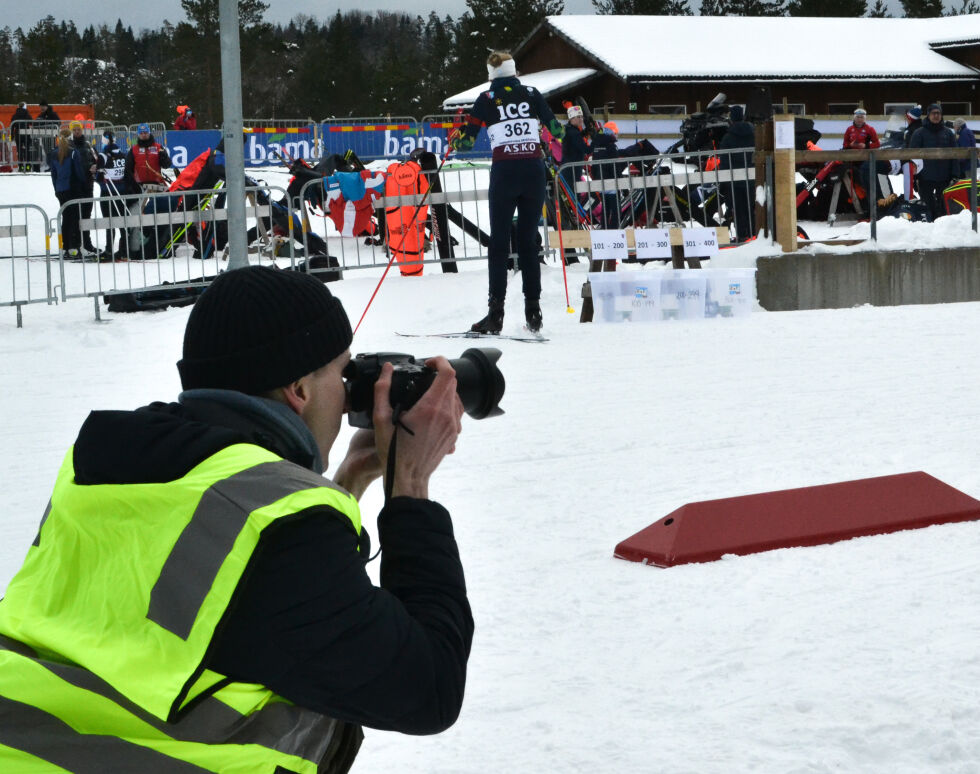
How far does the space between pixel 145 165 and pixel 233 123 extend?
356 inches

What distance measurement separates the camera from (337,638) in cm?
144

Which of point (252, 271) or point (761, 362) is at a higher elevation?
point (252, 271)

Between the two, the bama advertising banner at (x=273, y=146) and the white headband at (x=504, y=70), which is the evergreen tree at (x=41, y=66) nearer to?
the bama advertising banner at (x=273, y=146)

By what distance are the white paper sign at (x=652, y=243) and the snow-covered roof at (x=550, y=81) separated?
2948 centimetres

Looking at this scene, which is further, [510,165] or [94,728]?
[510,165]

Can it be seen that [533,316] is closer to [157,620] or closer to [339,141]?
[157,620]

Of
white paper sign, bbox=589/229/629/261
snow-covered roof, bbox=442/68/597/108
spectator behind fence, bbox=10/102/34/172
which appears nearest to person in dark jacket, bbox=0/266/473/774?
white paper sign, bbox=589/229/629/261

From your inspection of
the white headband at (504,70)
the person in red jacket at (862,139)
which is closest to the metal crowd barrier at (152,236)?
the white headband at (504,70)

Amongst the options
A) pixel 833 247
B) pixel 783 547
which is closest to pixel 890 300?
pixel 833 247

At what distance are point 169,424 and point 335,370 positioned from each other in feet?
0.89

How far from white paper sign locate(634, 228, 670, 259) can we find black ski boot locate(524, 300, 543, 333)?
1754 mm

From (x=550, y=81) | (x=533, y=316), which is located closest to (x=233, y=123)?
(x=533, y=316)

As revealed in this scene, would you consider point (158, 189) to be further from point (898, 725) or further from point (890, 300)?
point (898, 725)

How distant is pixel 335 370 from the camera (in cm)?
169
